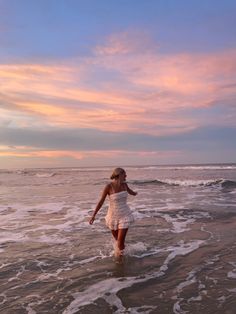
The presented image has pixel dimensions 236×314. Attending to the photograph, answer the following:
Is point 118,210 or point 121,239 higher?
point 118,210

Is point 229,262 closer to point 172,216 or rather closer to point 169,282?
point 169,282

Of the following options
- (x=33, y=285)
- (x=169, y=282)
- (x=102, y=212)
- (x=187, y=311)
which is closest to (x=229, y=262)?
(x=169, y=282)

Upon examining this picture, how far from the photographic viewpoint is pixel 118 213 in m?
8.22

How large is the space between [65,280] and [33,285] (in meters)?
0.54

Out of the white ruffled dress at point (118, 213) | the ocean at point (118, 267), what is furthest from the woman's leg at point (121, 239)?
the ocean at point (118, 267)

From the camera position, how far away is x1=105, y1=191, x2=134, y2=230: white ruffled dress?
8.19 metres

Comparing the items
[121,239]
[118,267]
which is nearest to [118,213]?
[121,239]

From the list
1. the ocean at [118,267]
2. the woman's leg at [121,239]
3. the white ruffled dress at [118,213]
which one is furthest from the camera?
the white ruffled dress at [118,213]

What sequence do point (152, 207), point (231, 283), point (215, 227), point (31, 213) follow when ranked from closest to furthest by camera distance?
point (231, 283) → point (215, 227) → point (31, 213) → point (152, 207)

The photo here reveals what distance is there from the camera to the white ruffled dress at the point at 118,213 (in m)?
8.19

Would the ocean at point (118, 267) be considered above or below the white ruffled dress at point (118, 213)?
below

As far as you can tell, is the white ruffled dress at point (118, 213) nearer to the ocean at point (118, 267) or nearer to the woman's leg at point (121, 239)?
the woman's leg at point (121, 239)

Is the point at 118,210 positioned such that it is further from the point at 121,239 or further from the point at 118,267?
the point at 118,267

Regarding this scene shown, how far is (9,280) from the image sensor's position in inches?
258
